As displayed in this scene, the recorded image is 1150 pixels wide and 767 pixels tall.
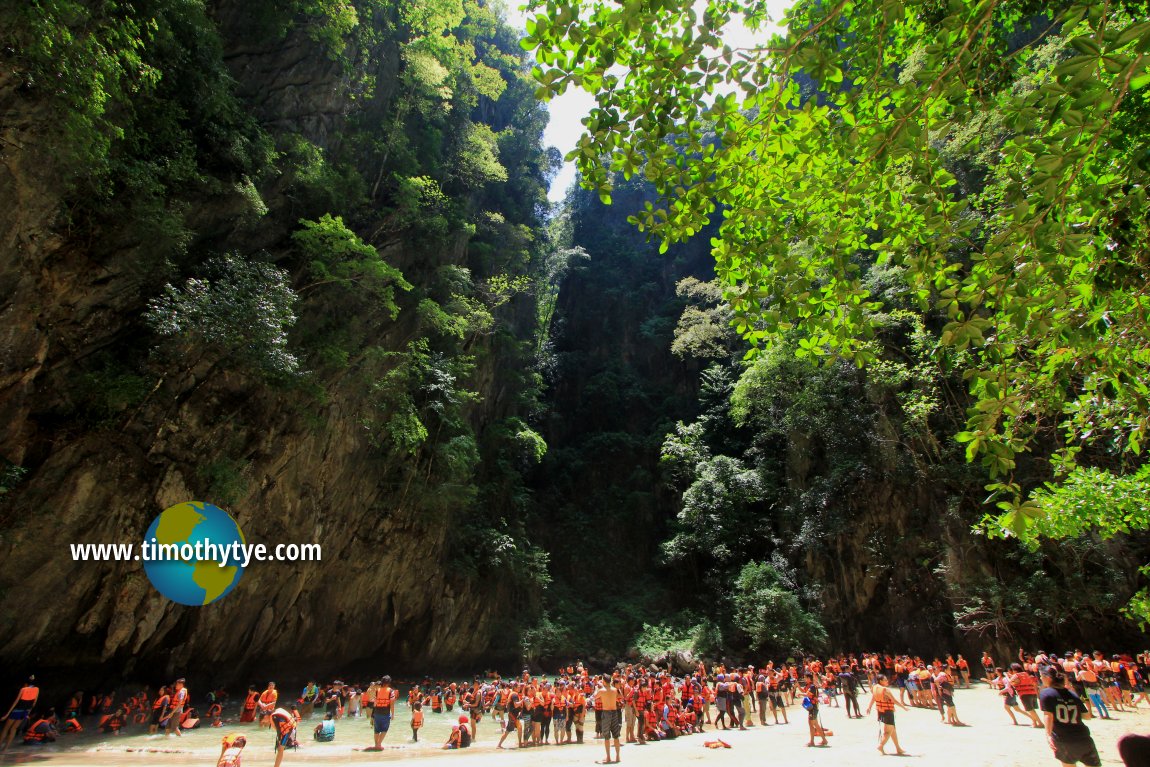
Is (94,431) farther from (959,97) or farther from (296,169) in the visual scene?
(959,97)

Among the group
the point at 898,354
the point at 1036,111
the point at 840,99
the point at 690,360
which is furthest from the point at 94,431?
the point at 690,360

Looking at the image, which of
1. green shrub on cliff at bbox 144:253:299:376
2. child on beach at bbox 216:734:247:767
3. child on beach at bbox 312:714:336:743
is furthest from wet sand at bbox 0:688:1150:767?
green shrub on cliff at bbox 144:253:299:376

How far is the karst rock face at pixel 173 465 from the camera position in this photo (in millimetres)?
8266

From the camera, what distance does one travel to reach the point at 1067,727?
4316 millimetres

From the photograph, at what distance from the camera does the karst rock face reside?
27.1ft

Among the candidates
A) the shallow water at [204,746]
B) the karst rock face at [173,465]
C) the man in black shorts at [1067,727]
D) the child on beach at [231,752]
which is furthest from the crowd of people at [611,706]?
the man in black shorts at [1067,727]

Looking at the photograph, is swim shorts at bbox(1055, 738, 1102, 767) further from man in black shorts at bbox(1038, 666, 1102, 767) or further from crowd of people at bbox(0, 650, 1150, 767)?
crowd of people at bbox(0, 650, 1150, 767)

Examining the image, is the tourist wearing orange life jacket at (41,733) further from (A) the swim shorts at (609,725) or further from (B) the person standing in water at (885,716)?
(B) the person standing in water at (885,716)

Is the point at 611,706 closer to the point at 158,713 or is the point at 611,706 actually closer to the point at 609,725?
the point at 609,725

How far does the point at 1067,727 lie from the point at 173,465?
13461 mm

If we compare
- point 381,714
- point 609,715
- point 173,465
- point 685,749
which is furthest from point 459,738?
point 173,465

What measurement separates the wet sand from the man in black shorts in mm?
2723

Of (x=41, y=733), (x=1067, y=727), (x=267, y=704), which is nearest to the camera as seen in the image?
(x=1067, y=727)

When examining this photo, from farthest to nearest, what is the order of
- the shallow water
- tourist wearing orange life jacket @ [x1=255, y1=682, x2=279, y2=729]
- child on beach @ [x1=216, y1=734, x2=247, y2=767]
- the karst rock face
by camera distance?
tourist wearing orange life jacket @ [x1=255, y1=682, x2=279, y2=729]
the karst rock face
the shallow water
child on beach @ [x1=216, y1=734, x2=247, y2=767]
